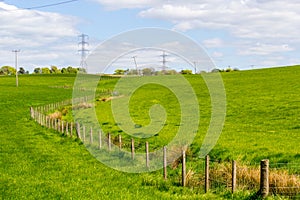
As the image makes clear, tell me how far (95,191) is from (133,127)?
19.9 m

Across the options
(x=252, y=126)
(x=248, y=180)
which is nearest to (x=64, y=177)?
(x=248, y=180)

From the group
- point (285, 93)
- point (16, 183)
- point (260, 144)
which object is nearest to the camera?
point (16, 183)

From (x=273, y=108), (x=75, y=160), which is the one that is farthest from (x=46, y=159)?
(x=273, y=108)

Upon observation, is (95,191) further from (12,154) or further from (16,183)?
(12,154)

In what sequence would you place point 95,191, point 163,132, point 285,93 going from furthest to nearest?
1. point 285,93
2. point 163,132
3. point 95,191

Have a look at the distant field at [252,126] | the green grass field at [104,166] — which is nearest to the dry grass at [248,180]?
the green grass field at [104,166]

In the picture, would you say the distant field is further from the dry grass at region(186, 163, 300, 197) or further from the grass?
the grass

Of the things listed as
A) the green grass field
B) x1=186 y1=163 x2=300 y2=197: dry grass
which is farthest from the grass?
x1=186 y1=163 x2=300 y2=197: dry grass

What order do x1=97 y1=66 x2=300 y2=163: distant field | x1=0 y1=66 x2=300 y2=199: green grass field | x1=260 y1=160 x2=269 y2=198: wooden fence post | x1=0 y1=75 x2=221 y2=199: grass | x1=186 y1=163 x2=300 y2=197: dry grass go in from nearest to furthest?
x1=260 y1=160 x2=269 y2=198: wooden fence post < x1=186 y1=163 x2=300 y2=197: dry grass < x1=0 y1=75 x2=221 y2=199: grass < x1=0 y1=66 x2=300 y2=199: green grass field < x1=97 y1=66 x2=300 y2=163: distant field

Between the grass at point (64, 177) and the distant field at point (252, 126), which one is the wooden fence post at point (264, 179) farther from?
the distant field at point (252, 126)

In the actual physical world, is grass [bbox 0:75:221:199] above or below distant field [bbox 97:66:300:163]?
below

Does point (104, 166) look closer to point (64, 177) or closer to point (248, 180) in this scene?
point (64, 177)

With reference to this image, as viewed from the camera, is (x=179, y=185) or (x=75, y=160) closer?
(x=179, y=185)

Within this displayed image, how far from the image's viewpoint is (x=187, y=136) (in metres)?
29.4
